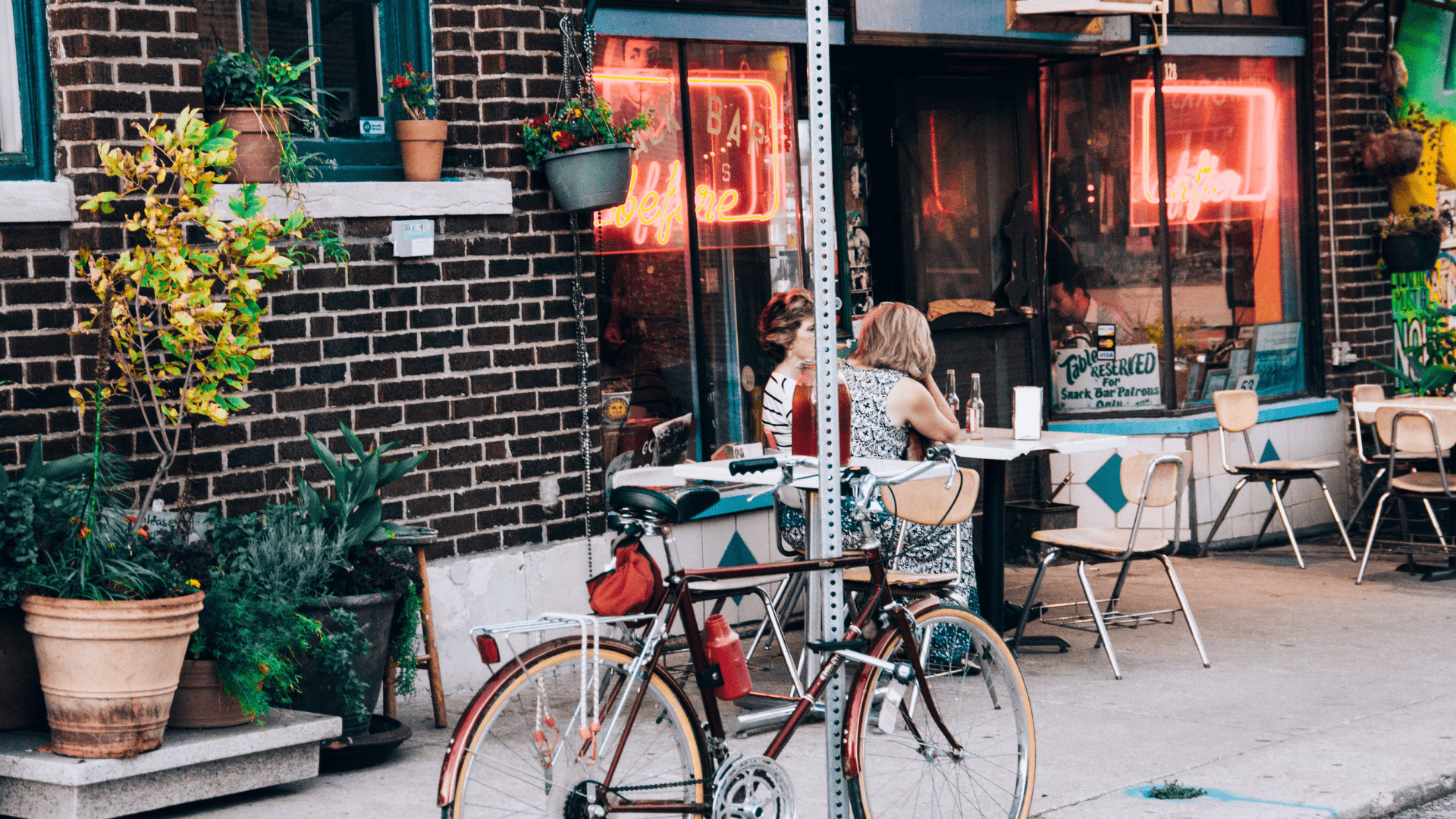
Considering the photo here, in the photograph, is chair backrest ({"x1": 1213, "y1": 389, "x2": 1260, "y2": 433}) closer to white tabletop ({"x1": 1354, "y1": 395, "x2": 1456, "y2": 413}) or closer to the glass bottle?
white tabletop ({"x1": 1354, "y1": 395, "x2": 1456, "y2": 413})

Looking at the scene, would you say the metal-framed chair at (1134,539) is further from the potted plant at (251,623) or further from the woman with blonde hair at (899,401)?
the potted plant at (251,623)

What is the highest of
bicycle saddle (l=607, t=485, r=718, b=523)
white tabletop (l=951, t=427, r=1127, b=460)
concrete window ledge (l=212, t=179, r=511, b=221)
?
concrete window ledge (l=212, t=179, r=511, b=221)

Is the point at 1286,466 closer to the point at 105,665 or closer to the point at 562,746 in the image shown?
the point at 562,746

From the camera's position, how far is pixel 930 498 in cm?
631

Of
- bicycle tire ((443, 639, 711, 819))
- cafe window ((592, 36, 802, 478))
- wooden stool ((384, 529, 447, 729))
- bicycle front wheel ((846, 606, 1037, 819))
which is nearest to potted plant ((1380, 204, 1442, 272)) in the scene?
cafe window ((592, 36, 802, 478))

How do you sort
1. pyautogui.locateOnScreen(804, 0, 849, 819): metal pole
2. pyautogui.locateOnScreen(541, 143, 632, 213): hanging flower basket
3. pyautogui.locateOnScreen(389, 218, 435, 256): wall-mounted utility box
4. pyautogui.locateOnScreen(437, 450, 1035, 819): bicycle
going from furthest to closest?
pyautogui.locateOnScreen(541, 143, 632, 213): hanging flower basket < pyautogui.locateOnScreen(389, 218, 435, 256): wall-mounted utility box < pyautogui.locateOnScreen(804, 0, 849, 819): metal pole < pyautogui.locateOnScreen(437, 450, 1035, 819): bicycle

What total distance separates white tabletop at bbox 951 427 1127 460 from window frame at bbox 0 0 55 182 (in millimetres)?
3565

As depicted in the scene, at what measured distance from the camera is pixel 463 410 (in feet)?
21.0

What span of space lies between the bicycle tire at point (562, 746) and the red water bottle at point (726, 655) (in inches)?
7.3

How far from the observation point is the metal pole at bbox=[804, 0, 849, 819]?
3830 millimetres

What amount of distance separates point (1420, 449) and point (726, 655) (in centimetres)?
617

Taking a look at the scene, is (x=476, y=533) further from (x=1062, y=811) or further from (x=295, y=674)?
(x=1062, y=811)

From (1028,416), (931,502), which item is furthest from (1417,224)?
(931,502)

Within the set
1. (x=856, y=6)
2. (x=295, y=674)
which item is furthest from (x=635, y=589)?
(x=856, y=6)
